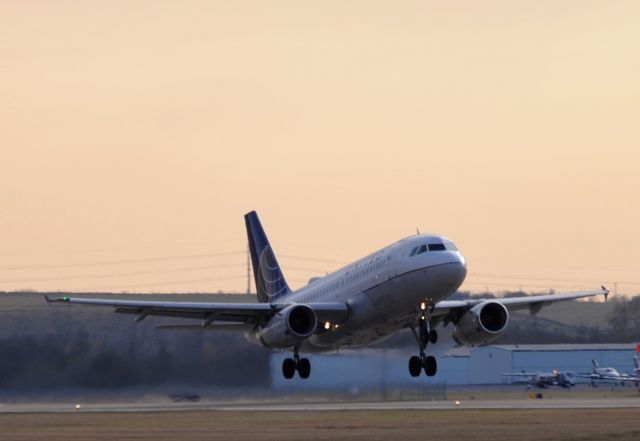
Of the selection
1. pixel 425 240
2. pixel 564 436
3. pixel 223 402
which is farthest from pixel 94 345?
pixel 564 436

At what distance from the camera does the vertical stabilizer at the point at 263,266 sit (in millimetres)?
64125

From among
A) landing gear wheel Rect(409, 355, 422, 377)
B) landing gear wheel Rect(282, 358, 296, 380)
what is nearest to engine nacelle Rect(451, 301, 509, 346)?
landing gear wheel Rect(409, 355, 422, 377)

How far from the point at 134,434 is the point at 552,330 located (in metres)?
72.2

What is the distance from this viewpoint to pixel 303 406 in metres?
59.0

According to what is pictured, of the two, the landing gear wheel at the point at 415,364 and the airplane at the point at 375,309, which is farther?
the landing gear wheel at the point at 415,364

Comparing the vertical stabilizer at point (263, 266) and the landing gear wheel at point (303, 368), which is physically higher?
the vertical stabilizer at point (263, 266)

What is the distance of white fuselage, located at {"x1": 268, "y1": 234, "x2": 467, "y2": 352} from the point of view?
46406mm

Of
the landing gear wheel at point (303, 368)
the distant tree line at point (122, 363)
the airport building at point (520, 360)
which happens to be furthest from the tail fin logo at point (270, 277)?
the airport building at point (520, 360)

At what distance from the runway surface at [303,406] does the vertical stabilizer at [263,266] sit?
542 centimetres

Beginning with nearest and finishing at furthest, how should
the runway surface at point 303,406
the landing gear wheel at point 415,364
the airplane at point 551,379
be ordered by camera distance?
1. the landing gear wheel at point 415,364
2. the runway surface at point 303,406
3. the airplane at point 551,379

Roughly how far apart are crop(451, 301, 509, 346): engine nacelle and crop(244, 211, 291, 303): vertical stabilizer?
41.9ft

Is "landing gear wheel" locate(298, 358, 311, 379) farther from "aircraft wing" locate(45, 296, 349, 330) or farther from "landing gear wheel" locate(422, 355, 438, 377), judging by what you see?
"landing gear wheel" locate(422, 355, 438, 377)

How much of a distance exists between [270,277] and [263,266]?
1.33 meters

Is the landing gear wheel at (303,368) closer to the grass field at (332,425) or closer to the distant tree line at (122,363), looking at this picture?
the grass field at (332,425)
